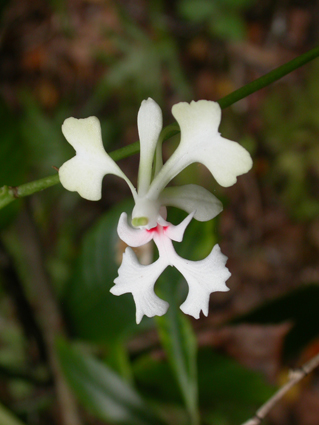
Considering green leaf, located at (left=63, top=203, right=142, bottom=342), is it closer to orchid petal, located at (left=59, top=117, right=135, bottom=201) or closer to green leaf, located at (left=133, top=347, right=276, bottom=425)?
green leaf, located at (left=133, top=347, right=276, bottom=425)

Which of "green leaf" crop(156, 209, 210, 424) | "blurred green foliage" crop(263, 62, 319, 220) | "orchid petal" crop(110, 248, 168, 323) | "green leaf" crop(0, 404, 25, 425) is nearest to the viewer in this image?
"orchid petal" crop(110, 248, 168, 323)

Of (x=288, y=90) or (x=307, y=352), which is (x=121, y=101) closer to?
(x=288, y=90)

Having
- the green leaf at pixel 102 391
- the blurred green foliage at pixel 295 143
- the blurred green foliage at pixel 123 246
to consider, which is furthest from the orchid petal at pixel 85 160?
the blurred green foliage at pixel 295 143

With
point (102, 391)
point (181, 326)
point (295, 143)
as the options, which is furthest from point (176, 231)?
point (295, 143)

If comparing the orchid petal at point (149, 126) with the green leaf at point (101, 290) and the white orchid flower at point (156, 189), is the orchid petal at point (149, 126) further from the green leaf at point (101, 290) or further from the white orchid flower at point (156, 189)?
the green leaf at point (101, 290)

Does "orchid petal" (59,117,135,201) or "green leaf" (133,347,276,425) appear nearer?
"orchid petal" (59,117,135,201)

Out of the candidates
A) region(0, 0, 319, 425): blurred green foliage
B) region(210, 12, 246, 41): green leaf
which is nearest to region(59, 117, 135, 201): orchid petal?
region(0, 0, 319, 425): blurred green foliage

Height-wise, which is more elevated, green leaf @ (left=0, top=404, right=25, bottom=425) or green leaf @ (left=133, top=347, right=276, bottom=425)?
green leaf @ (left=0, top=404, right=25, bottom=425)

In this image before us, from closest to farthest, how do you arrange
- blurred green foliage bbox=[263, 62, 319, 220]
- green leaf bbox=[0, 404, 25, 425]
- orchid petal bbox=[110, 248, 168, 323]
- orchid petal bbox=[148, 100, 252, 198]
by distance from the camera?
orchid petal bbox=[148, 100, 252, 198] → orchid petal bbox=[110, 248, 168, 323] → green leaf bbox=[0, 404, 25, 425] → blurred green foliage bbox=[263, 62, 319, 220]

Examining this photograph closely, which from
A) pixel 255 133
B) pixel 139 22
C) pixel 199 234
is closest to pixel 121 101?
pixel 139 22
